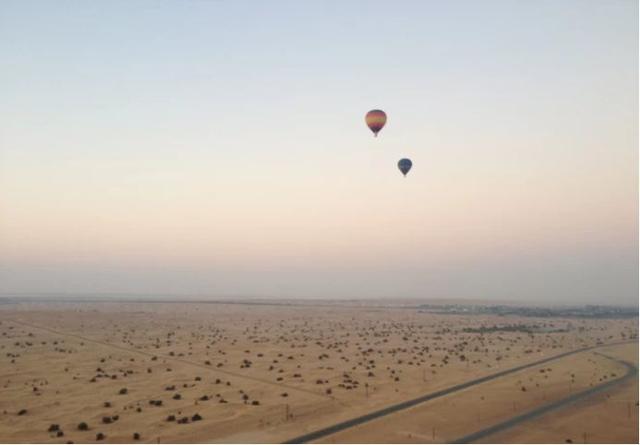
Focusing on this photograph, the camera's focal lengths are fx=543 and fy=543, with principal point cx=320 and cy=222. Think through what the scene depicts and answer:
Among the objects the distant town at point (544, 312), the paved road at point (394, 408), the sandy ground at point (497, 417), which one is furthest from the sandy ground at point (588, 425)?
the distant town at point (544, 312)

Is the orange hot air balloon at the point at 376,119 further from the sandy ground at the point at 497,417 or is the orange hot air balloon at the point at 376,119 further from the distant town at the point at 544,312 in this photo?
the distant town at the point at 544,312

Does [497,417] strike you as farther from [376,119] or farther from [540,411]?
[376,119]

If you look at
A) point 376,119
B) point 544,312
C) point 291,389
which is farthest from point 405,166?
A: point 544,312

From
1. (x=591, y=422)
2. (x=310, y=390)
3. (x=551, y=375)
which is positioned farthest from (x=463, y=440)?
(x=551, y=375)

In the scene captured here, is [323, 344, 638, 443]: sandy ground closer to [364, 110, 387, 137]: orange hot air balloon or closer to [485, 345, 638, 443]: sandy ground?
[485, 345, 638, 443]: sandy ground

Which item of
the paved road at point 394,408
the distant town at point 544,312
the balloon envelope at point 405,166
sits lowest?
the paved road at point 394,408

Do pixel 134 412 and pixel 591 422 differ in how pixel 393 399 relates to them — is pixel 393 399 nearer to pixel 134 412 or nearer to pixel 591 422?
pixel 591 422

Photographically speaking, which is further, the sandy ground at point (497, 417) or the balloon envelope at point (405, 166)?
the balloon envelope at point (405, 166)

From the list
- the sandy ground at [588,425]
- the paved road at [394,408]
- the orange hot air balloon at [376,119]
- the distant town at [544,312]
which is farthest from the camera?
the distant town at [544,312]
